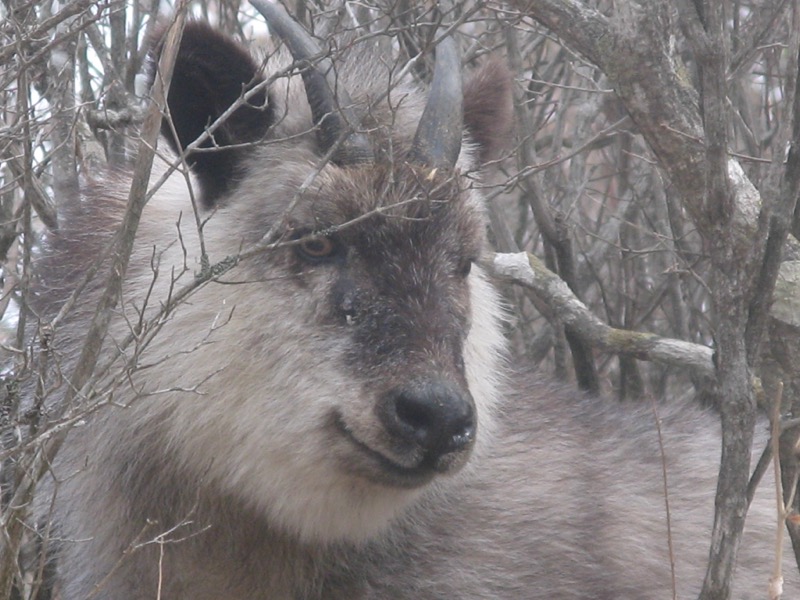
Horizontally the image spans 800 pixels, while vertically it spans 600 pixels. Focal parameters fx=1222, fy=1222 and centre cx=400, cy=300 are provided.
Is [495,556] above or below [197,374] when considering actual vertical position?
below

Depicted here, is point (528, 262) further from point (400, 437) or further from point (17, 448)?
point (17, 448)

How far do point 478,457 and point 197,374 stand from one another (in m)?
1.03

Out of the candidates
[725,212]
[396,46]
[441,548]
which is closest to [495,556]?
[441,548]

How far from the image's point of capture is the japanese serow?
3.34 m

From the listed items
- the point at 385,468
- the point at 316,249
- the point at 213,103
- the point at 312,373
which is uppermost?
the point at 213,103

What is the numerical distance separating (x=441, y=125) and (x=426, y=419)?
1005 mm

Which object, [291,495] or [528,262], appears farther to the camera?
[528,262]

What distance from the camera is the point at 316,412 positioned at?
3354 millimetres

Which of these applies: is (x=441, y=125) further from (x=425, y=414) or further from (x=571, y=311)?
(x=571, y=311)

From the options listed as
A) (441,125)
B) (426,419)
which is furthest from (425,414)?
(441,125)

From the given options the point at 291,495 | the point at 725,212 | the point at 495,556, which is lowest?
the point at 495,556

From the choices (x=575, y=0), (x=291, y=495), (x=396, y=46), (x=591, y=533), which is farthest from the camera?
(x=396, y=46)

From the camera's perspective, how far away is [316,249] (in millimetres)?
3518

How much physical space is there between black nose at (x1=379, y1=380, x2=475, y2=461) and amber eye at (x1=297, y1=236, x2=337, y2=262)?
54 centimetres
